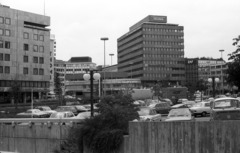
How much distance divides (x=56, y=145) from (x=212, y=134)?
8.28m

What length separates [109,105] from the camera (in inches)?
590

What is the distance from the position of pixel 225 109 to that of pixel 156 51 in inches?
5707

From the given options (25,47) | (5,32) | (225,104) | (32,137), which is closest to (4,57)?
(5,32)

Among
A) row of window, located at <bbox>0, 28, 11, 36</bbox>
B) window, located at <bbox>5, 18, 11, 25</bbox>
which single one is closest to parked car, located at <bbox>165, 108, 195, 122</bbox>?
row of window, located at <bbox>0, 28, 11, 36</bbox>

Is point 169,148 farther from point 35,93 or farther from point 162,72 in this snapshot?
point 162,72

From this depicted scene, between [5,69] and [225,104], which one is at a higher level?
[5,69]

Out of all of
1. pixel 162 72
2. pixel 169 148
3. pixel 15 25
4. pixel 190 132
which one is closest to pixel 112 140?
pixel 169 148

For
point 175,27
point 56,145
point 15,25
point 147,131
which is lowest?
point 56,145

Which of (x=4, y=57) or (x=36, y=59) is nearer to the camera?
(x=4, y=57)

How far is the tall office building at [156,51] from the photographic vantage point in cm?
16212

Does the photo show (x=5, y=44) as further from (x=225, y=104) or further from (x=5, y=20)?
(x=225, y=104)

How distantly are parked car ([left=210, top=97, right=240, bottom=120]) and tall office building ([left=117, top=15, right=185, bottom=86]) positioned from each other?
458 feet

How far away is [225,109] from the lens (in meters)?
19.2

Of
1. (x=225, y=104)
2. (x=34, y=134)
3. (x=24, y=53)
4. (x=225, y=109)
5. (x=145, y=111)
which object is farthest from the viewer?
(x=24, y=53)
